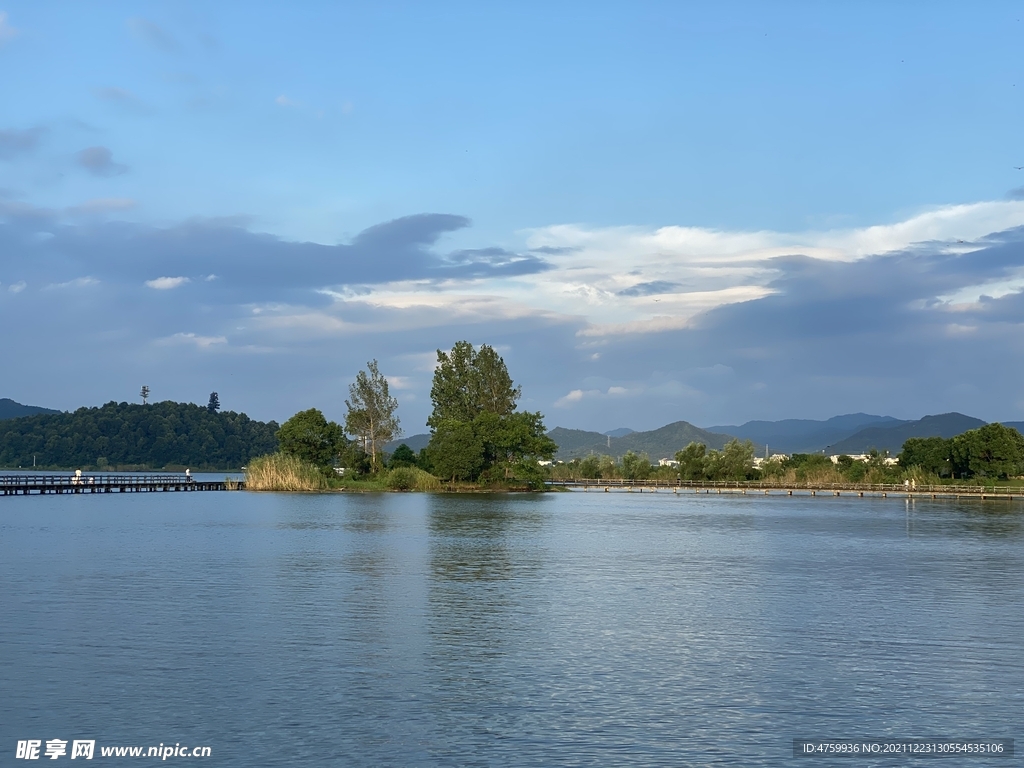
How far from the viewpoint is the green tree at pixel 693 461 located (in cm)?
14950

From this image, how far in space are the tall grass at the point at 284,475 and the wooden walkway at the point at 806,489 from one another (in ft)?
140

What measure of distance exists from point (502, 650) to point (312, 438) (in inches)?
3684

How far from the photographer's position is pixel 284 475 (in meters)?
112

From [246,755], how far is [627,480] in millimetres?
141193

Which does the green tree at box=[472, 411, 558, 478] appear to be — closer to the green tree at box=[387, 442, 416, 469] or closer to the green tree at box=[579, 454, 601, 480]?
the green tree at box=[387, 442, 416, 469]

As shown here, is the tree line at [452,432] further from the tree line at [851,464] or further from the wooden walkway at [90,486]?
the tree line at [851,464]

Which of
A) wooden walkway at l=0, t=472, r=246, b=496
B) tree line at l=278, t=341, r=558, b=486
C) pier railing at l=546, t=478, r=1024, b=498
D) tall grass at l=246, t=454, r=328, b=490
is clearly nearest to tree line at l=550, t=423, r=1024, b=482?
pier railing at l=546, t=478, r=1024, b=498

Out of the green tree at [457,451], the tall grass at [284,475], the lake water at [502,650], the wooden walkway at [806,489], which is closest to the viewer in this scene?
the lake water at [502,650]

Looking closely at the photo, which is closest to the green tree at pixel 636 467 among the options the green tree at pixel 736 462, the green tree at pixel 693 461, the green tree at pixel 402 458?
the green tree at pixel 693 461

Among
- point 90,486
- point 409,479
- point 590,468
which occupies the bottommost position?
point 90,486

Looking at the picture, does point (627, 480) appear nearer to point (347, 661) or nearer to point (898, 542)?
point (898, 542)

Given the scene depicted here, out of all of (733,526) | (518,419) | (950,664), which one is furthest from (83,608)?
Answer: (518,419)

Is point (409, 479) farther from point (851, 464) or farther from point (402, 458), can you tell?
point (851, 464)

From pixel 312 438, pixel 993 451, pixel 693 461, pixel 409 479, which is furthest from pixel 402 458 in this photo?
pixel 993 451
